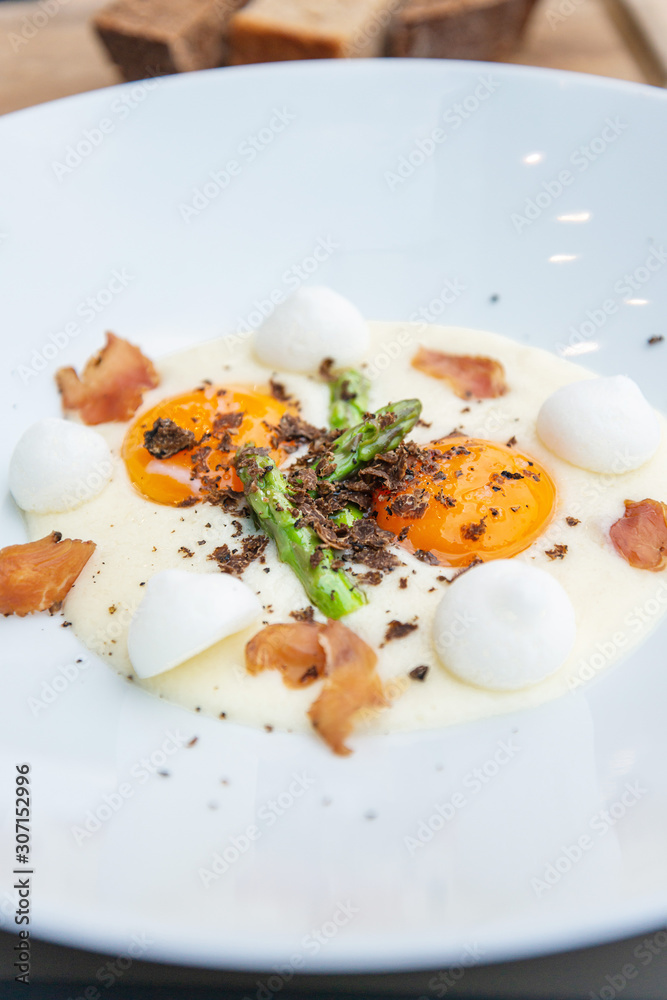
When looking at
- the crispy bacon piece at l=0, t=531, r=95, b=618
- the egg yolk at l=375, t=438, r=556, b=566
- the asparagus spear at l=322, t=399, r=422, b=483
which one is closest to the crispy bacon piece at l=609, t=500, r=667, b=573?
the egg yolk at l=375, t=438, r=556, b=566

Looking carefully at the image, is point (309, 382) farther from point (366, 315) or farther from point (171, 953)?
point (171, 953)

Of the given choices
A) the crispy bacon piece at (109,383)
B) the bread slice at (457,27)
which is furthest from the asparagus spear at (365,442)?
the bread slice at (457,27)

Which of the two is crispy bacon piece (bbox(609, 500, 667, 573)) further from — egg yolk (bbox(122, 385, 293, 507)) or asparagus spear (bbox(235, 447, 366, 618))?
egg yolk (bbox(122, 385, 293, 507))

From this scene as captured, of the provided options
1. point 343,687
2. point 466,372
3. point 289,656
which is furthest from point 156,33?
point 343,687

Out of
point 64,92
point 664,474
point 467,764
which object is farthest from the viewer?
point 64,92

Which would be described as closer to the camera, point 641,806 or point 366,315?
point 641,806

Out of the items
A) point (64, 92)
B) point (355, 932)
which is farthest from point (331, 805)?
point (64, 92)
